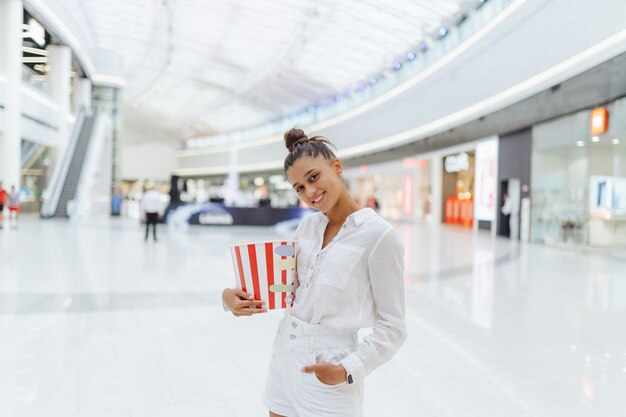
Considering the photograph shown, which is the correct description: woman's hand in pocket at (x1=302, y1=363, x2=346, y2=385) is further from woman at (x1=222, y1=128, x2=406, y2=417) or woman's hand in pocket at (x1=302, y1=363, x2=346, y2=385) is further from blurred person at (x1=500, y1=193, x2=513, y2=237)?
blurred person at (x1=500, y1=193, x2=513, y2=237)

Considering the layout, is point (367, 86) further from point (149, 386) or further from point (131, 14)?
point (149, 386)

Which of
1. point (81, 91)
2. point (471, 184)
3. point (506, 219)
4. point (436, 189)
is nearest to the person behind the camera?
point (506, 219)

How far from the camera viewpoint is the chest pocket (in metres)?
1.49

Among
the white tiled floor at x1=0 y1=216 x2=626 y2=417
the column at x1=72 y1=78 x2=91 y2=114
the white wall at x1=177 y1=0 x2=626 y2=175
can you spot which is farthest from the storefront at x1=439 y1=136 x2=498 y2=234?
the column at x1=72 y1=78 x2=91 y2=114

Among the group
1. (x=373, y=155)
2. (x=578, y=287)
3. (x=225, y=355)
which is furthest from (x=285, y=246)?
(x=373, y=155)

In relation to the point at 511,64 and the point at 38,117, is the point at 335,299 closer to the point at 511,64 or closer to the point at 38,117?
the point at 511,64

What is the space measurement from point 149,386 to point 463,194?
86.9 feet

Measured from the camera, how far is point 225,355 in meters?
4.40

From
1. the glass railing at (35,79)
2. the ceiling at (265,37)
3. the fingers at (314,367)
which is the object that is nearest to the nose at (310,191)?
the fingers at (314,367)

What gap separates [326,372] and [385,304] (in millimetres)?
247

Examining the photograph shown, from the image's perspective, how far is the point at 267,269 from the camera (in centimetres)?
159

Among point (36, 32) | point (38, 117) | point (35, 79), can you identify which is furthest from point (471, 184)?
point (35, 79)

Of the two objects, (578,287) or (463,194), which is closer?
(578,287)

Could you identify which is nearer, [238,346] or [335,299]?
[335,299]
